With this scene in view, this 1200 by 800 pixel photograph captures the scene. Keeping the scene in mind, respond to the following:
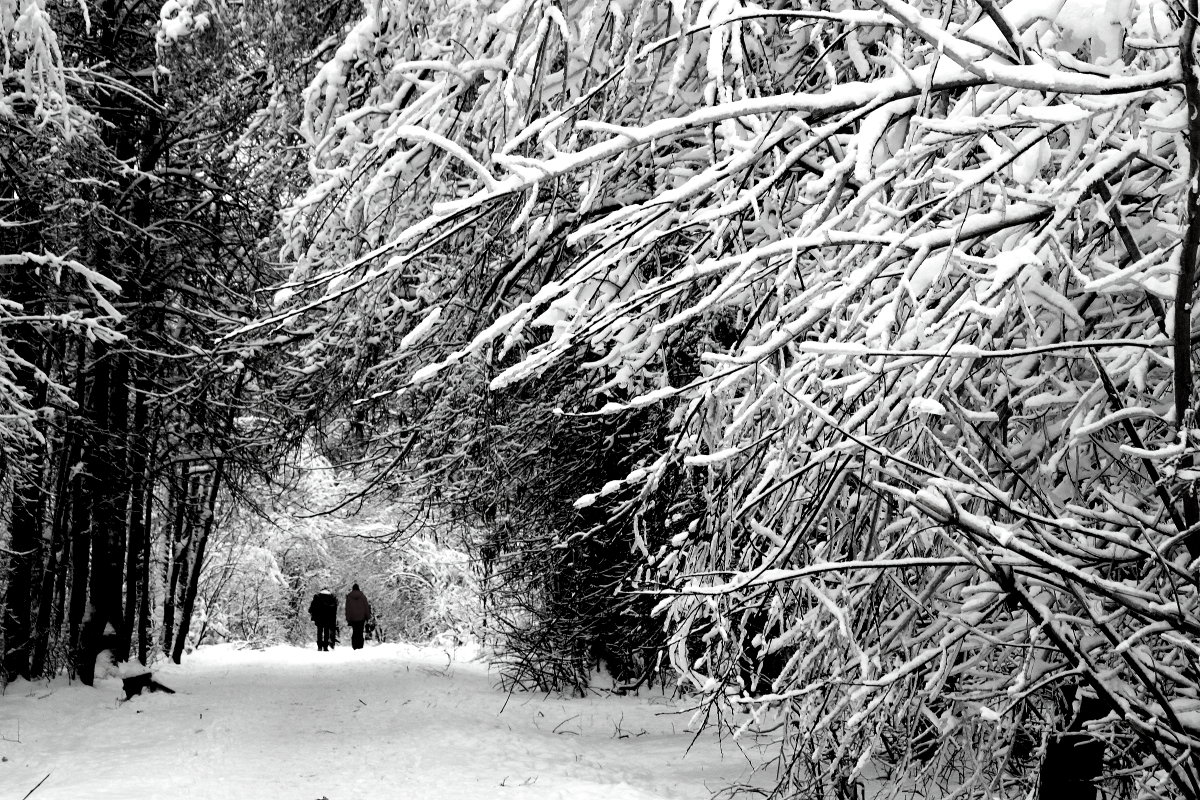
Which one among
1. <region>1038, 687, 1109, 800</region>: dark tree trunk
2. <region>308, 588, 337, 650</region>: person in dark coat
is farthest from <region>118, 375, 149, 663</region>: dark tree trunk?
<region>1038, 687, 1109, 800</region>: dark tree trunk

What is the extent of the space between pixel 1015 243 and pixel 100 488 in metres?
11.1

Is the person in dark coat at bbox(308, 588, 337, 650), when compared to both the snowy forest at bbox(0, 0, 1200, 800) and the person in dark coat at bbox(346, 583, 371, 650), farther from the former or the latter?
the snowy forest at bbox(0, 0, 1200, 800)

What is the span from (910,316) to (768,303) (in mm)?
1283

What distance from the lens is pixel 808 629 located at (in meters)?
3.39

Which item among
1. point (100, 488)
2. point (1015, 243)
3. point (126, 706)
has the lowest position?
point (126, 706)

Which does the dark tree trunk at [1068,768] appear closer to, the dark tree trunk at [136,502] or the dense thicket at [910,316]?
the dense thicket at [910,316]

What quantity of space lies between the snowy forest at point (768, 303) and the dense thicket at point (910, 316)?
0.07 ft

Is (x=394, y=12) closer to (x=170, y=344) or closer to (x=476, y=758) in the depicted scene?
(x=476, y=758)

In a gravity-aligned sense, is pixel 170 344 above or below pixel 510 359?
above

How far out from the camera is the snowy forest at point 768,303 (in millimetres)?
2129

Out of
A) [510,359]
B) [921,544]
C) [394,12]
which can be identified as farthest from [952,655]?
[510,359]

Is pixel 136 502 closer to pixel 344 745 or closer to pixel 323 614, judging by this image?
pixel 344 745

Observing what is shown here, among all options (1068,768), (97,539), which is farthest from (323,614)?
(1068,768)

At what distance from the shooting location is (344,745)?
948 cm
